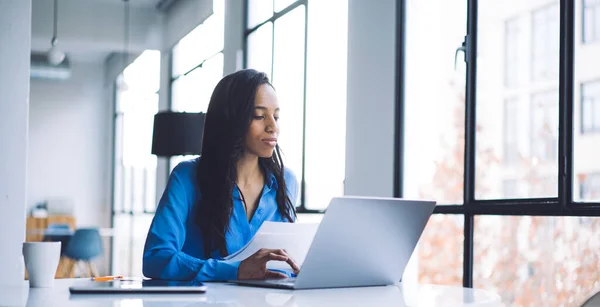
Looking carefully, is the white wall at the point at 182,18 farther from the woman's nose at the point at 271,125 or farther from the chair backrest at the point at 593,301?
the chair backrest at the point at 593,301

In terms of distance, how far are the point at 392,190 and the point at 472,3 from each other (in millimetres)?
1064

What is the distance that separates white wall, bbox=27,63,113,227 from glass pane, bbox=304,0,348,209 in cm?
211

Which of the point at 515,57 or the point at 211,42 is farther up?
the point at 211,42

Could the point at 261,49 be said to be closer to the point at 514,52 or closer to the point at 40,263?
the point at 514,52

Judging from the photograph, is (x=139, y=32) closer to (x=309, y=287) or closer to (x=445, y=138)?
(x=445, y=138)

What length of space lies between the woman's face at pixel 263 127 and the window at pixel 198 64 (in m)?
4.60

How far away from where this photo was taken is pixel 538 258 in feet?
11.4

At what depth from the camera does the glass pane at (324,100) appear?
16.9 feet

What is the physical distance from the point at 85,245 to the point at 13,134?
2202 mm

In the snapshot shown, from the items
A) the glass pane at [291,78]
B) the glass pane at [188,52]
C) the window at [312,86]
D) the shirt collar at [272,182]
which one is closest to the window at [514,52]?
the window at [312,86]

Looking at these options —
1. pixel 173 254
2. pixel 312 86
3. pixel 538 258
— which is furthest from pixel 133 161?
pixel 173 254

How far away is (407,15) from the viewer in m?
4.36

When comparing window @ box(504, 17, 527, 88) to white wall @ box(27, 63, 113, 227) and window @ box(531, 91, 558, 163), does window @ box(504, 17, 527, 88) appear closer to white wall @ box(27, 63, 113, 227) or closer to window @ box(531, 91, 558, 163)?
window @ box(531, 91, 558, 163)

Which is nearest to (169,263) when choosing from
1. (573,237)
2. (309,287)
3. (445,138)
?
(309,287)
